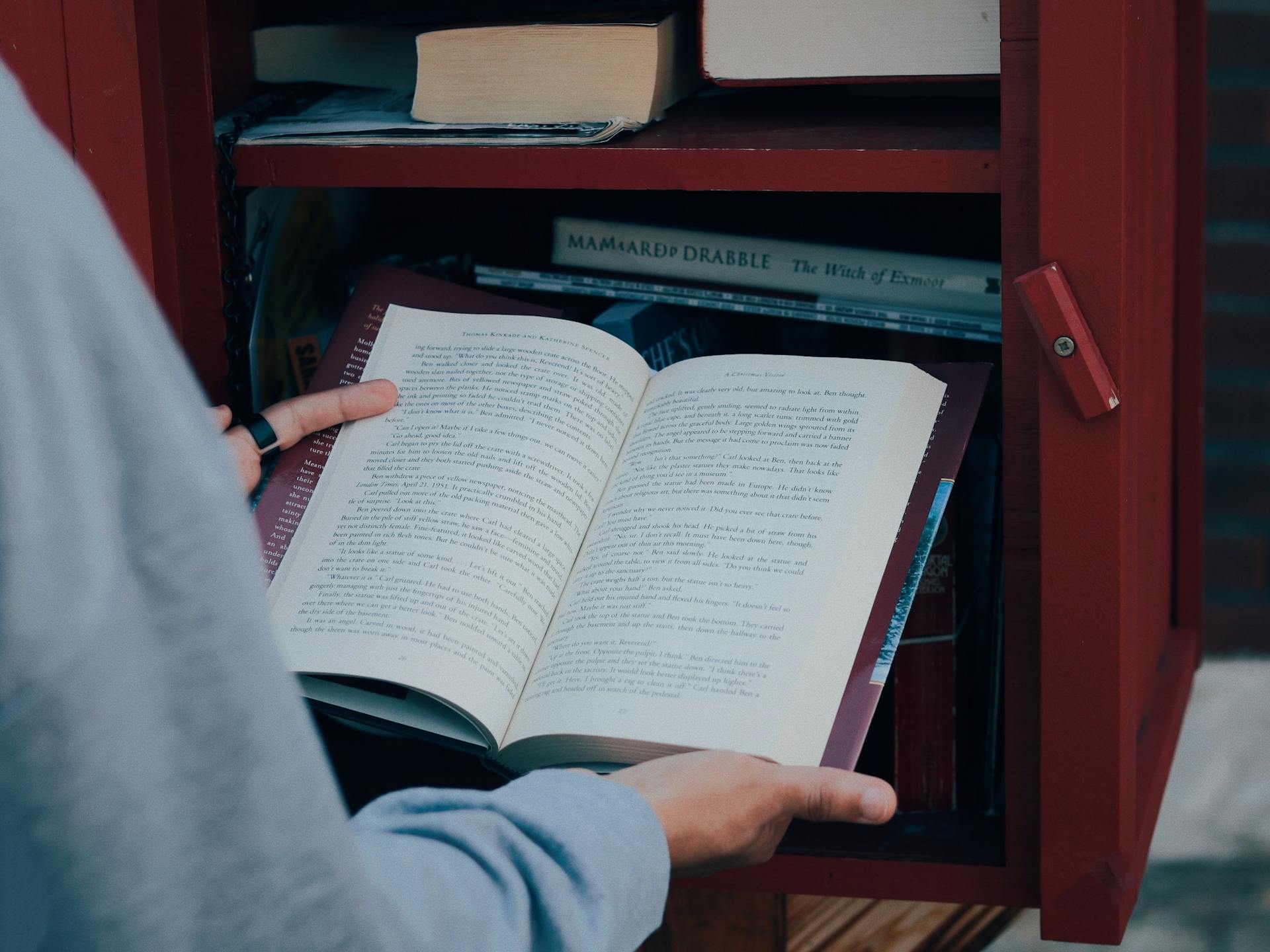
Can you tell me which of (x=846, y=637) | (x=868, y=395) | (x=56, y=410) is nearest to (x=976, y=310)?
(x=868, y=395)

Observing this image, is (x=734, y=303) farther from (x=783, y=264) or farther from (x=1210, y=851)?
(x=1210, y=851)

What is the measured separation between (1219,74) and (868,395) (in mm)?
1042

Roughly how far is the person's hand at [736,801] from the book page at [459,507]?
137mm

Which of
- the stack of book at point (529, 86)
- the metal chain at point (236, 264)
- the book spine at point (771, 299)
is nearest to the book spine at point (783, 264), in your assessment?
the book spine at point (771, 299)

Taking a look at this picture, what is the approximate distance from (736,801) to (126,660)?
1.27 ft

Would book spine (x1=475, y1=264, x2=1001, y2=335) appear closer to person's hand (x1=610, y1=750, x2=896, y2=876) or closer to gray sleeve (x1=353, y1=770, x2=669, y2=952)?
person's hand (x1=610, y1=750, x2=896, y2=876)

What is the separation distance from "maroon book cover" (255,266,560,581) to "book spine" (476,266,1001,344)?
0.06 m

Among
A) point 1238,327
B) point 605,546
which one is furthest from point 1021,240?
point 1238,327

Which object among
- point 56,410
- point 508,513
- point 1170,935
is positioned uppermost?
point 56,410

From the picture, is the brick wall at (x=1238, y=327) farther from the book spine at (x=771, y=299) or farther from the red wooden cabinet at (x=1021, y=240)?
the book spine at (x=771, y=299)

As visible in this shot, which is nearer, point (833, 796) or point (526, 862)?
point (526, 862)

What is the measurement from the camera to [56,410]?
31 centimetres

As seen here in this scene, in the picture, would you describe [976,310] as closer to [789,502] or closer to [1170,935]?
[789,502]

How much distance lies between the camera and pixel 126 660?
0.32 meters
